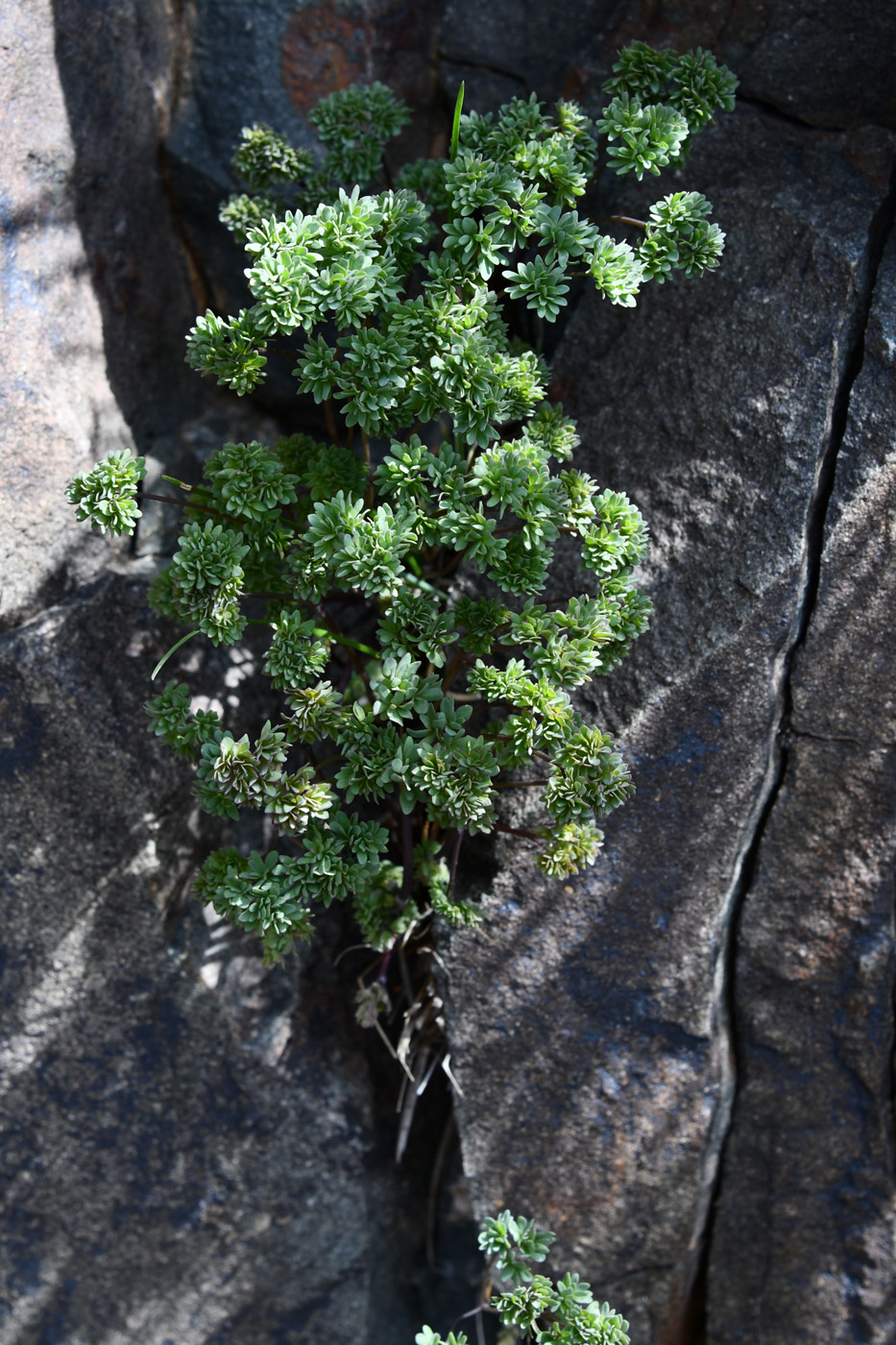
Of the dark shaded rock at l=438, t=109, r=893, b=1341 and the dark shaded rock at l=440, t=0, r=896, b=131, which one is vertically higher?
the dark shaded rock at l=440, t=0, r=896, b=131

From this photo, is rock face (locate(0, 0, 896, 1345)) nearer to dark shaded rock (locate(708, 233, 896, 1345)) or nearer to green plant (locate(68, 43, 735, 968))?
dark shaded rock (locate(708, 233, 896, 1345))

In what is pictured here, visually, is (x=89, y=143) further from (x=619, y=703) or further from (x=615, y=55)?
(x=619, y=703)

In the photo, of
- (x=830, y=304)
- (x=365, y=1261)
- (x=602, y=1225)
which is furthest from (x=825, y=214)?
(x=365, y=1261)

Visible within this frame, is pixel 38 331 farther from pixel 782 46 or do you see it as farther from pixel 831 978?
pixel 831 978

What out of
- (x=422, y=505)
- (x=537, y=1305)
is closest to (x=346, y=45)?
(x=422, y=505)

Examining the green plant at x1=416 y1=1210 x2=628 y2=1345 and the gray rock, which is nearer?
the green plant at x1=416 y1=1210 x2=628 y2=1345

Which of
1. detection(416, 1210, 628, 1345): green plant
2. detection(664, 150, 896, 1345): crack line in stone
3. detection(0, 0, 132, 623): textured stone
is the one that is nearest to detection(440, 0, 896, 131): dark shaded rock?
detection(664, 150, 896, 1345): crack line in stone

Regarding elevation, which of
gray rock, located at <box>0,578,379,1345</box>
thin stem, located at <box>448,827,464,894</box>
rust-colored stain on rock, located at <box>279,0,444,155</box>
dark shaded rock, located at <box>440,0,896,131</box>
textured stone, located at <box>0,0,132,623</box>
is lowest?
gray rock, located at <box>0,578,379,1345</box>
